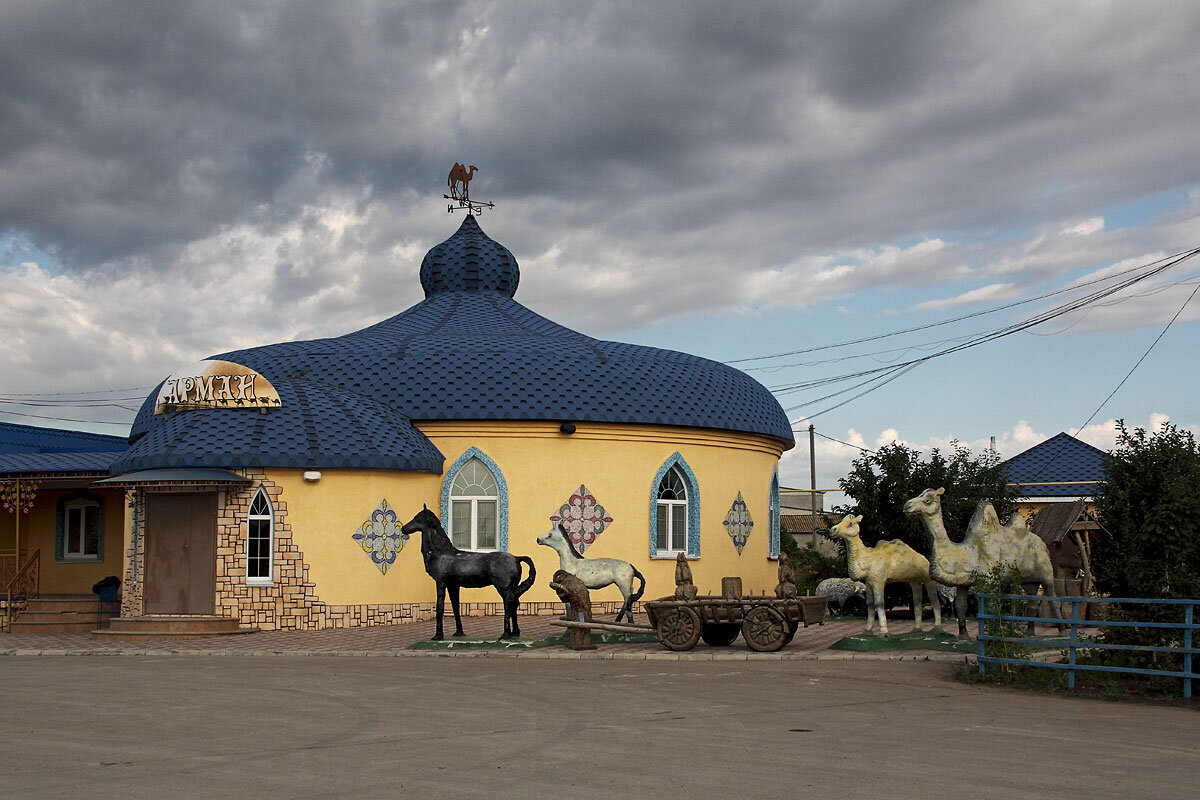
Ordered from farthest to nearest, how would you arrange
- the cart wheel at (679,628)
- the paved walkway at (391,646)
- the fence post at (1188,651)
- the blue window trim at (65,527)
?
the blue window trim at (65,527)
the cart wheel at (679,628)
the paved walkway at (391,646)
the fence post at (1188,651)

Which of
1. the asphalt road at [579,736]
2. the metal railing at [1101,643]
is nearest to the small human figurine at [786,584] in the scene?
the asphalt road at [579,736]

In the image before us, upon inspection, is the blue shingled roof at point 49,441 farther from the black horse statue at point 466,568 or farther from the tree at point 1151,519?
the tree at point 1151,519

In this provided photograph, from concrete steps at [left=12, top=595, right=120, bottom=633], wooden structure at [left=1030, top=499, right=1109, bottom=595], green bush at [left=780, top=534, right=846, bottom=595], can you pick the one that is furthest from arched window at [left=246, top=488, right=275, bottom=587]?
wooden structure at [left=1030, top=499, right=1109, bottom=595]

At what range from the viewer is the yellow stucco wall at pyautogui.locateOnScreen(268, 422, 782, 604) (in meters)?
20.2

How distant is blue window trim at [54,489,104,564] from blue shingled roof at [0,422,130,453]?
5151 mm

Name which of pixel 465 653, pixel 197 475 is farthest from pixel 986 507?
pixel 197 475

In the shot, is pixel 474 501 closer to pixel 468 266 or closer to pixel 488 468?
pixel 488 468

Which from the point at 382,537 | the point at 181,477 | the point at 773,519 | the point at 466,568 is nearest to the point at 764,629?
the point at 466,568

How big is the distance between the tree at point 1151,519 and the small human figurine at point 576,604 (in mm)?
6523

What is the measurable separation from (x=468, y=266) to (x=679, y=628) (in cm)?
1506

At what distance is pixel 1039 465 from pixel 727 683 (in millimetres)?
18894

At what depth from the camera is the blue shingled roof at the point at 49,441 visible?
30422 mm

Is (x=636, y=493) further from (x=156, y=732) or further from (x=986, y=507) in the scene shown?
(x=156, y=732)

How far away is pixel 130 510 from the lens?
20562 millimetres
